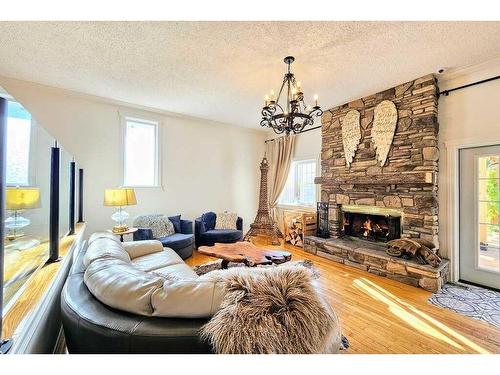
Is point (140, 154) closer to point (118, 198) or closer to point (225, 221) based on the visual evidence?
point (118, 198)

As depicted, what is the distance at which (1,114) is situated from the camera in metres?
0.79

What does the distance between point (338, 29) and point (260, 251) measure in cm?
265

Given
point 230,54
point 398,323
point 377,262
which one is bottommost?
point 398,323

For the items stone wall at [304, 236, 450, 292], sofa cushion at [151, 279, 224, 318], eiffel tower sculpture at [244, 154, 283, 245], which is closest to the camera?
sofa cushion at [151, 279, 224, 318]

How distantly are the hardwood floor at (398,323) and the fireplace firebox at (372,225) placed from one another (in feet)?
2.87

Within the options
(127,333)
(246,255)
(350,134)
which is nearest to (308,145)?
(350,134)

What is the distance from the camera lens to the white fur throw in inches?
33.6

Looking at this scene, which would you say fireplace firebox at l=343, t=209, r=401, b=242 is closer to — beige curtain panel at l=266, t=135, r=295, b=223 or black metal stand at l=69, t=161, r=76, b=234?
beige curtain panel at l=266, t=135, r=295, b=223

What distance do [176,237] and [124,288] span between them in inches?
111

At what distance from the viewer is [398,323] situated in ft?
6.69

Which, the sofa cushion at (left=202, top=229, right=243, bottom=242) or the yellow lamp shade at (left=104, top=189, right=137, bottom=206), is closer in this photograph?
the yellow lamp shade at (left=104, top=189, right=137, bottom=206)

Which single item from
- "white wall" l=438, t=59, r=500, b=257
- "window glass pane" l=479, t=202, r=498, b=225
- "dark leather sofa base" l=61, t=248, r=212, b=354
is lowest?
"dark leather sofa base" l=61, t=248, r=212, b=354

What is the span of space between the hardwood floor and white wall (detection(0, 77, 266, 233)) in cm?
314

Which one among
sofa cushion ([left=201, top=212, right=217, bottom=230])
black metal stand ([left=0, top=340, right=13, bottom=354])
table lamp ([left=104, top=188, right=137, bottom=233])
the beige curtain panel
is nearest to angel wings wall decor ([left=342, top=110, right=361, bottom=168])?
the beige curtain panel
